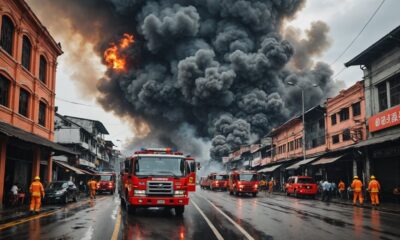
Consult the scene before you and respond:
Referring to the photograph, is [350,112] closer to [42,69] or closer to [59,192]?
[59,192]

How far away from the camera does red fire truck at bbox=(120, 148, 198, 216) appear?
15.7 m

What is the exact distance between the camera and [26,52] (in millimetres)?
27594

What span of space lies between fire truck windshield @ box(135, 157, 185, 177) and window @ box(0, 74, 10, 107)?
11.4 m

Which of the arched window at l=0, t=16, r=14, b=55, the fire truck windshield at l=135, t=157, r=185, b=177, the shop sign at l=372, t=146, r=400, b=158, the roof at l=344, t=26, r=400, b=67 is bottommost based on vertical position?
the fire truck windshield at l=135, t=157, r=185, b=177

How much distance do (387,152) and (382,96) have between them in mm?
4376

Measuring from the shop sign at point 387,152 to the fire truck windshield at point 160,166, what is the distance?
1603 cm

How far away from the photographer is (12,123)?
24.5 metres

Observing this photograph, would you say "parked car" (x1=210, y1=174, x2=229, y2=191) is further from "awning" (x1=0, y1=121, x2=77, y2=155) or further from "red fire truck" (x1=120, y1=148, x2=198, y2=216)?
"red fire truck" (x1=120, y1=148, x2=198, y2=216)

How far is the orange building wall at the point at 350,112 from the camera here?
1262 inches

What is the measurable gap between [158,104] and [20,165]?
44.2 meters

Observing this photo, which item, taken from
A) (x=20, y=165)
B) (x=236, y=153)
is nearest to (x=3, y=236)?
(x=20, y=165)

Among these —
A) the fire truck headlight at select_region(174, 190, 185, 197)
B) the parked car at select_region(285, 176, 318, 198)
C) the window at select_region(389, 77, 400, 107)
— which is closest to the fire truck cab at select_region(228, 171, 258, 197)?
the parked car at select_region(285, 176, 318, 198)

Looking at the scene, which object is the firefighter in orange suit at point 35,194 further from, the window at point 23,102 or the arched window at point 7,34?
the window at point 23,102

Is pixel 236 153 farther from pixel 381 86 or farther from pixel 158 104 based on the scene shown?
pixel 381 86
